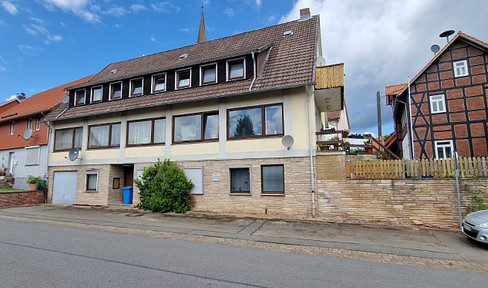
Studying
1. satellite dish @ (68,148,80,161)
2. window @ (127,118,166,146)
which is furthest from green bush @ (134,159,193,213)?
satellite dish @ (68,148,80,161)

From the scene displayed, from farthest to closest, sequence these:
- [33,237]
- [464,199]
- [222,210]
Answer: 1. [222,210]
2. [464,199]
3. [33,237]

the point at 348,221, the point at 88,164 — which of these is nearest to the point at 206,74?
the point at 88,164

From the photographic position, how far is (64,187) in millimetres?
15500

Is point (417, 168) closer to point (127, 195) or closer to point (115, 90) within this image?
point (127, 195)

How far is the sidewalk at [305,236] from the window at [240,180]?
4.90ft

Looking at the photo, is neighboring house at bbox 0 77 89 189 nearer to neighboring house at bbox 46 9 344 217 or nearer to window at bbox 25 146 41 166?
window at bbox 25 146 41 166

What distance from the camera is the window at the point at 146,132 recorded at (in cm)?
1345

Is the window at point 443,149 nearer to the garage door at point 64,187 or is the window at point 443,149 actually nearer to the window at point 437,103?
the window at point 437,103

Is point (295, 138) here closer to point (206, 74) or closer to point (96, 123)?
point (206, 74)

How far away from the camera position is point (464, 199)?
8695 millimetres

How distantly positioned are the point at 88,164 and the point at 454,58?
75.6ft

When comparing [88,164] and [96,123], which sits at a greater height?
[96,123]

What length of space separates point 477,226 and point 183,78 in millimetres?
13058

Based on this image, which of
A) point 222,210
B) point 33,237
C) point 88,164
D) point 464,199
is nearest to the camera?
point 33,237
